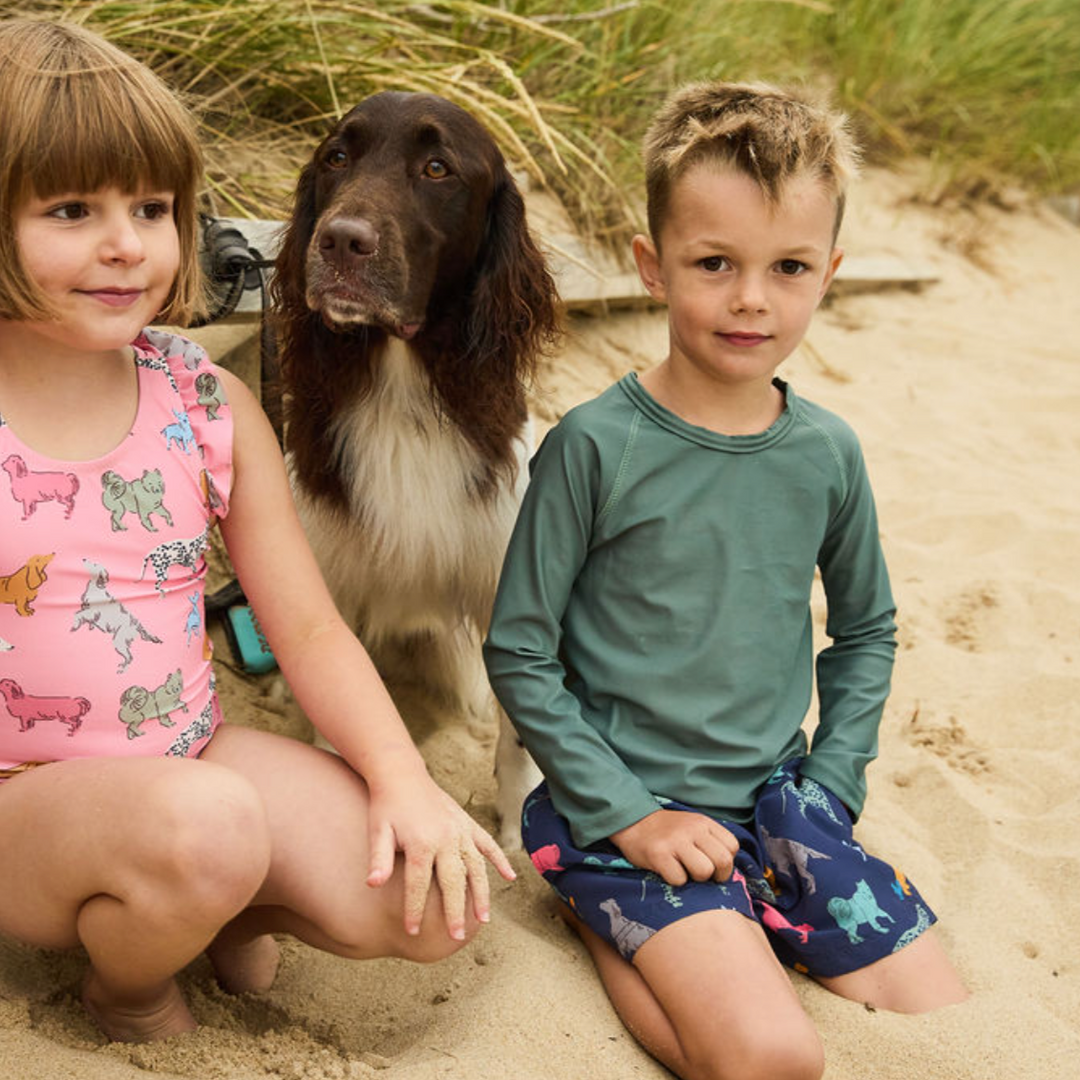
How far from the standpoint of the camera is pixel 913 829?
2.71 meters

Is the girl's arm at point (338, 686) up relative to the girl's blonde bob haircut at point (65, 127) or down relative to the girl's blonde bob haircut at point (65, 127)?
down

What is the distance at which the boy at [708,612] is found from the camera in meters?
2.15

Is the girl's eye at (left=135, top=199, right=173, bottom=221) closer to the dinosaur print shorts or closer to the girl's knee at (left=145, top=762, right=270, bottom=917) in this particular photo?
the girl's knee at (left=145, top=762, right=270, bottom=917)

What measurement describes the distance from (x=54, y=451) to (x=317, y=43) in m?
2.47

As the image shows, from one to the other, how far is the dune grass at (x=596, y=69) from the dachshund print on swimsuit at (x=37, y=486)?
1921 mm

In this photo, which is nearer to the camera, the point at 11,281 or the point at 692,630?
the point at 11,281

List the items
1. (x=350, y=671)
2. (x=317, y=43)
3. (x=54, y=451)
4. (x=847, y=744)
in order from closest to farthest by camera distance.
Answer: (x=54, y=451) → (x=350, y=671) → (x=847, y=744) → (x=317, y=43)

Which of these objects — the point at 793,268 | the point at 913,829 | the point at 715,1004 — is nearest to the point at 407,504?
the point at 793,268

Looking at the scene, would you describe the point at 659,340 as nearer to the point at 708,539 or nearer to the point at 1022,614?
the point at 1022,614

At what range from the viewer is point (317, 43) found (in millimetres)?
3914

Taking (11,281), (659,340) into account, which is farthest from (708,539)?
(659,340)

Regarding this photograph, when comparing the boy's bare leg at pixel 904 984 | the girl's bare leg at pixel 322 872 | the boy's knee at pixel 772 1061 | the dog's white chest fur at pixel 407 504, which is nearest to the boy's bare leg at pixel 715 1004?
the boy's knee at pixel 772 1061

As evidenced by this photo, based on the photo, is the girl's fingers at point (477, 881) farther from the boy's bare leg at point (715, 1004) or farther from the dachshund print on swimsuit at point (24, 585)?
the dachshund print on swimsuit at point (24, 585)

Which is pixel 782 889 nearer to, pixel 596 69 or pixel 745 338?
pixel 745 338
